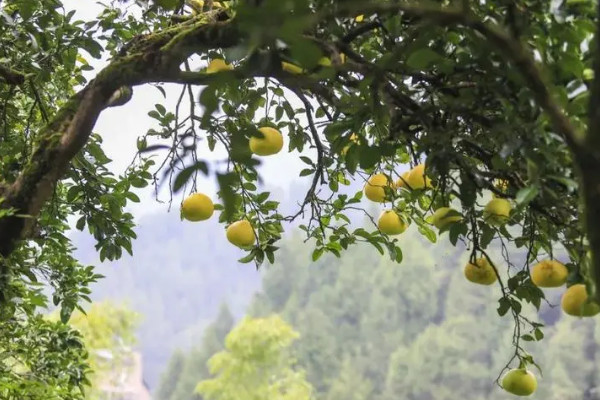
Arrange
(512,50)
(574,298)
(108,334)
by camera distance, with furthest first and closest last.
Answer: (108,334)
(574,298)
(512,50)

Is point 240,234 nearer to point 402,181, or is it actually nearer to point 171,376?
point 402,181

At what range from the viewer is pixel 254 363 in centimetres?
600

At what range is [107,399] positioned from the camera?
558cm

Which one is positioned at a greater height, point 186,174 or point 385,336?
point 385,336

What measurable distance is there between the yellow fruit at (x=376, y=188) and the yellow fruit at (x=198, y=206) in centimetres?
19

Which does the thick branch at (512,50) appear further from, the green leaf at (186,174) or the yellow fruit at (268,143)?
the yellow fruit at (268,143)

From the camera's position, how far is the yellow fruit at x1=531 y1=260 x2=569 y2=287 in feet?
2.02

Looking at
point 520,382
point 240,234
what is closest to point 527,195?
point 520,382

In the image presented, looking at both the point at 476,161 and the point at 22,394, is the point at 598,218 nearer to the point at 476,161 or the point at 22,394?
the point at 476,161

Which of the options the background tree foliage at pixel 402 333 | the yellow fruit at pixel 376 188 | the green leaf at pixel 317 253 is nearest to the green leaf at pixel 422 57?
the yellow fruit at pixel 376 188

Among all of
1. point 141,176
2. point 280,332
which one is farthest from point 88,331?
point 141,176

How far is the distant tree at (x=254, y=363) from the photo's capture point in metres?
5.86

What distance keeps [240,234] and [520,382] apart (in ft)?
1.20

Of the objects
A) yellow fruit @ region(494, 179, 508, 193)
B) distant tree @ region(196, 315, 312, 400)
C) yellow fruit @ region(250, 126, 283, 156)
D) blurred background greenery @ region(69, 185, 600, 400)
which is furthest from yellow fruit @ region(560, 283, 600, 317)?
blurred background greenery @ region(69, 185, 600, 400)
